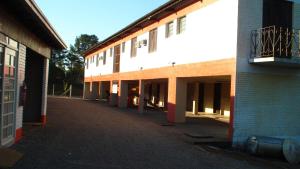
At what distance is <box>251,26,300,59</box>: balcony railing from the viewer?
1398cm

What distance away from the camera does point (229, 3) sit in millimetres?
14742

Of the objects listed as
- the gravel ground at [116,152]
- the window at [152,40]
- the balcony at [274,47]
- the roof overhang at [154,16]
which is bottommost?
the gravel ground at [116,152]

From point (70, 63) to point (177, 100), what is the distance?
254 ft

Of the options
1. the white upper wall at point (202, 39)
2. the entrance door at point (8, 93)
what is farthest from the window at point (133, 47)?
the entrance door at point (8, 93)

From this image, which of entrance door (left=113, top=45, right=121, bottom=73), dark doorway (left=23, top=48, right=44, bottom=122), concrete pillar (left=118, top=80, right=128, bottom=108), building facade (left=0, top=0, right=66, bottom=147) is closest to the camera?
building facade (left=0, top=0, right=66, bottom=147)

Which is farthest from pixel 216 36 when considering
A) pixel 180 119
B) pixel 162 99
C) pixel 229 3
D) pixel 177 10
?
pixel 162 99

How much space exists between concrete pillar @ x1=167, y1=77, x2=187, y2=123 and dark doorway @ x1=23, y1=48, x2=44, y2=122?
6.33 m

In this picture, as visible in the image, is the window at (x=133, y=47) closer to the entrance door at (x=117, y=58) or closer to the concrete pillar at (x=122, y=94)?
the concrete pillar at (x=122, y=94)

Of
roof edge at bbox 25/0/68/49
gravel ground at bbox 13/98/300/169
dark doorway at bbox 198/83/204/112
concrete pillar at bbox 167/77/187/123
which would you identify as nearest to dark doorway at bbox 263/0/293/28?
gravel ground at bbox 13/98/300/169

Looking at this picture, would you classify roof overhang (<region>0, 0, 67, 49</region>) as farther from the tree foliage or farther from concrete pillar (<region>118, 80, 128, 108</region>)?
the tree foliage

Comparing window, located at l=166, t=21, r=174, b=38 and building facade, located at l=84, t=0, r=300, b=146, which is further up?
window, located at l=166, t=21, r=174, b=38

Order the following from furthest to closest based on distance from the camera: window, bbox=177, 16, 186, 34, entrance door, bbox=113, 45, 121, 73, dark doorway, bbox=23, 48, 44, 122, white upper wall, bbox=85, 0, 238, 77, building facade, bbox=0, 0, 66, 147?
entrance door, bbox=113, 45, 121, 73
window, bbox=177, 16, 186, 34
dark doorway, bbox=23, 48, 44, 122
white upper wall, bbox=85, 0, 238, 77
building facade, bbox=0, 0, 66, 147

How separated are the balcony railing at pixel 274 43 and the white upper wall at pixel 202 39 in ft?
2.50

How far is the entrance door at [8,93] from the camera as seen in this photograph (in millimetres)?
9671
